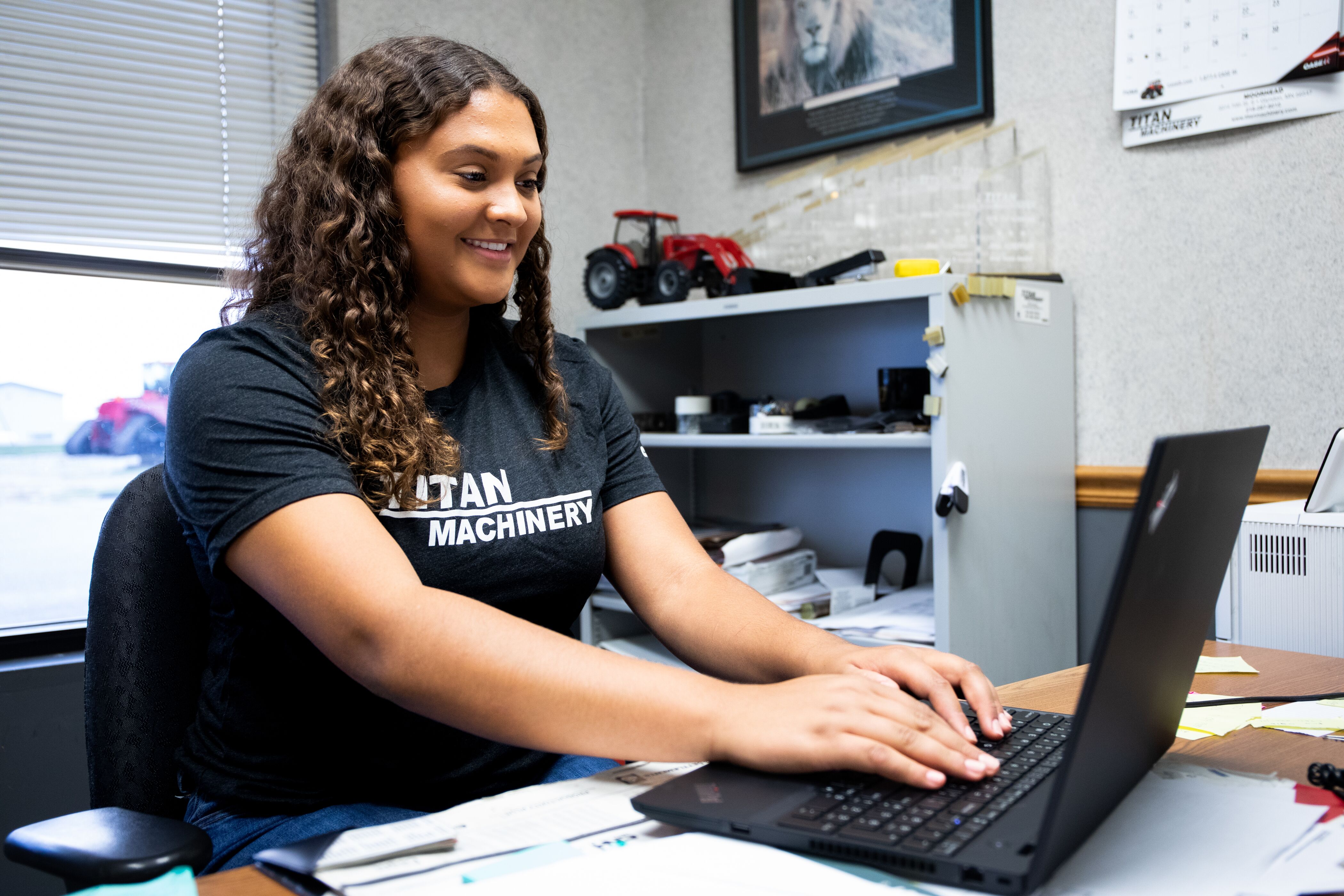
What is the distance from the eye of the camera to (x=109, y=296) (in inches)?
72.5

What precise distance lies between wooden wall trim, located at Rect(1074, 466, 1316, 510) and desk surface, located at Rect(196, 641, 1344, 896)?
1.71ft

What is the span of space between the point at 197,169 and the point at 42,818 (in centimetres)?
118

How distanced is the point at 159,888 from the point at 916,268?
1.37 metres

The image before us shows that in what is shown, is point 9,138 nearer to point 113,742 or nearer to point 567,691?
point 113,742

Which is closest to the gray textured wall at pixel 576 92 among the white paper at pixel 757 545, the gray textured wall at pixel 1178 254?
the white paper at pixel 757 545

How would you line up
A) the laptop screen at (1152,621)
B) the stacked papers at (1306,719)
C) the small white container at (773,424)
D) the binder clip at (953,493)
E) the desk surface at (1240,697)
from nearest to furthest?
the laptop screen at (1152,621)
the desk surface at (1240,697)
the stacked papers at (1306,719)
the binder clip at (953,493)
the small white container at (773,424)

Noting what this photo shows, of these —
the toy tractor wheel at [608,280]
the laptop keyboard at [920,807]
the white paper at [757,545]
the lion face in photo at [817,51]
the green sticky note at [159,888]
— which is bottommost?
the white paper at [757,545]

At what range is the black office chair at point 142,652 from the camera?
0.89 m

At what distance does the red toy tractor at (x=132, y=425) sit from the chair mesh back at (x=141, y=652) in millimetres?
1001

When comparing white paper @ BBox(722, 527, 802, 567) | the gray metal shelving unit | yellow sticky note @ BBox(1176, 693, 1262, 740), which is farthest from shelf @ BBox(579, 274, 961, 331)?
yellow sticky note @ BBox(1176, 693, 1262, 740)

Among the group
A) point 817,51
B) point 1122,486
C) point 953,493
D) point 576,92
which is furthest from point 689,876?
point 576,92

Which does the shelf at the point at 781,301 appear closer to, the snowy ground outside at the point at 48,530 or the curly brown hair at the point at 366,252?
the curly brown hair at the point at 366,252

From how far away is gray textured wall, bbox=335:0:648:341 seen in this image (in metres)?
2.28

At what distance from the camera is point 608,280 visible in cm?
208
